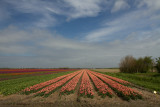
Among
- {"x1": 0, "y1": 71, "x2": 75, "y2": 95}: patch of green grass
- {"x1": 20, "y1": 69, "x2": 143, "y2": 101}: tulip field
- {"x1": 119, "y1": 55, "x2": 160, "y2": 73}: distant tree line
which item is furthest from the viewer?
{"x1": 119, "y1": 55, "x2": 160, "y2": 73}: distant tree line

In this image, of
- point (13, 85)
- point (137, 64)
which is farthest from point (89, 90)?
point (137, 64)

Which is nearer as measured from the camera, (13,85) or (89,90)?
(89,90)

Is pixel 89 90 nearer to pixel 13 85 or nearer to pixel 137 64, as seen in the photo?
pixel 13 85

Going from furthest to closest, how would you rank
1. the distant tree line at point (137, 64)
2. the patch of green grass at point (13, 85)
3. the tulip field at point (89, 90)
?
the distant tree line at point (137, 64) < the patch of green grass at point (13, 85) < the tulip field at point (89, 90)

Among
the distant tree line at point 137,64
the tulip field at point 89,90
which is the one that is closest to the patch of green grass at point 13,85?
the tulip field at point 89,90

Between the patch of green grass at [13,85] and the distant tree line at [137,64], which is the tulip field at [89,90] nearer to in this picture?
the patch of green grass at [13,85]

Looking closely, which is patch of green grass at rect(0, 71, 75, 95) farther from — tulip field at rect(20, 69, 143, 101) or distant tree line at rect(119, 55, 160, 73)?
distant tree line at rect(119, 55, 160, 73)

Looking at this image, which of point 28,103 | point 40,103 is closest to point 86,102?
point 40,103

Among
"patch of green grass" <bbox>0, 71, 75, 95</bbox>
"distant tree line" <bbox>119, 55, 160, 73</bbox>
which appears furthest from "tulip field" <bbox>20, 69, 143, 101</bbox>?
"distant tree line" <bbox>119, 55, 160, 73</bbox>

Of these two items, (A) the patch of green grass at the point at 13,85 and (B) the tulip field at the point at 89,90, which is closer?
(B) the tulip field at the point at 89,90

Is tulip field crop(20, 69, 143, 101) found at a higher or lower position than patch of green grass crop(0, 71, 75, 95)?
higher

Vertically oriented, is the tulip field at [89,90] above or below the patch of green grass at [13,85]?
above

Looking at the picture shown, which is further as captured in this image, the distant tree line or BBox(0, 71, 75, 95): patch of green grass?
the distant tree line

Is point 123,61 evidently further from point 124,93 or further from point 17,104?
point 17,104
